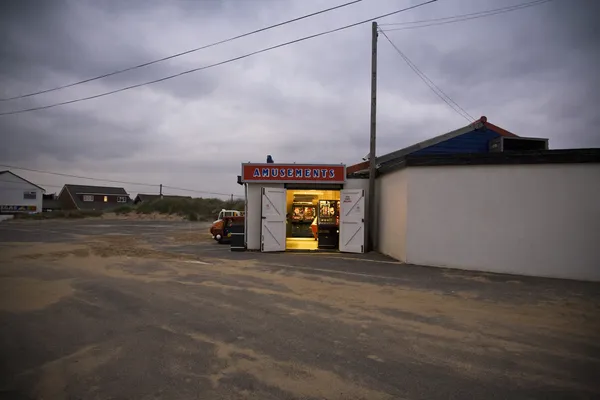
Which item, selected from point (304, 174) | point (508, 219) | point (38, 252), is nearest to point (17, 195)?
point (38, 252)

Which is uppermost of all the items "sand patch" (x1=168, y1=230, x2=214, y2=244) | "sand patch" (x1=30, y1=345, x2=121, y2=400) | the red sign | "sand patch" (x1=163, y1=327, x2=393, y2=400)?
the red sign

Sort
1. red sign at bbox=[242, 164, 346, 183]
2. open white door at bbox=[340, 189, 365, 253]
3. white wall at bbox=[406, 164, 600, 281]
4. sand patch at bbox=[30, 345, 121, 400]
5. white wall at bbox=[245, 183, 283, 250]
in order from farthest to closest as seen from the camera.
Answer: white wall at bbox=[245, 183, 283, 250], red sign at bbox=[242, 164, 346, 183], open white door at bbox=[340, 189, 365, 253], white wall at bbox=[406, 164, 600, 281], sand patch at bbox=[30, 345, 121, 400]

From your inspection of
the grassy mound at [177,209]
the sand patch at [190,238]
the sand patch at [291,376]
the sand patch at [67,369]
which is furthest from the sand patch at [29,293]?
the grassy mound at [177,209]

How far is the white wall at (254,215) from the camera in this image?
15.5 m

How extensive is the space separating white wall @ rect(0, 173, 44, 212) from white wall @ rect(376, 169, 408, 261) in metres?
65.9

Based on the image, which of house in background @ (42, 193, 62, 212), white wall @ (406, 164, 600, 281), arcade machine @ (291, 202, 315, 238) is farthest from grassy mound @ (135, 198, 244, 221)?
white wall @ (406, 164, 600, 281)

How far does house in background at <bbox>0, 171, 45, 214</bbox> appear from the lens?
5597 cm

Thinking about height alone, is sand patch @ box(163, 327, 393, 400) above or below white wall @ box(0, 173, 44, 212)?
below

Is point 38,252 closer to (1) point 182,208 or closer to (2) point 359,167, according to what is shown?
(2) point 359,167

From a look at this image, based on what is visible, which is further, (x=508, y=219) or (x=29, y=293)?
(x=508, y=219)

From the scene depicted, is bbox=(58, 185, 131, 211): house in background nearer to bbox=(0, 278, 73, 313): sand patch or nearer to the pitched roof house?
the pitched roof house

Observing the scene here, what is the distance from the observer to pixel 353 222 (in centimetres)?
1491

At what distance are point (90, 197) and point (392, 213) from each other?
79.1 meters

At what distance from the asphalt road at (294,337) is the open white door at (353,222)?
5466 mm
